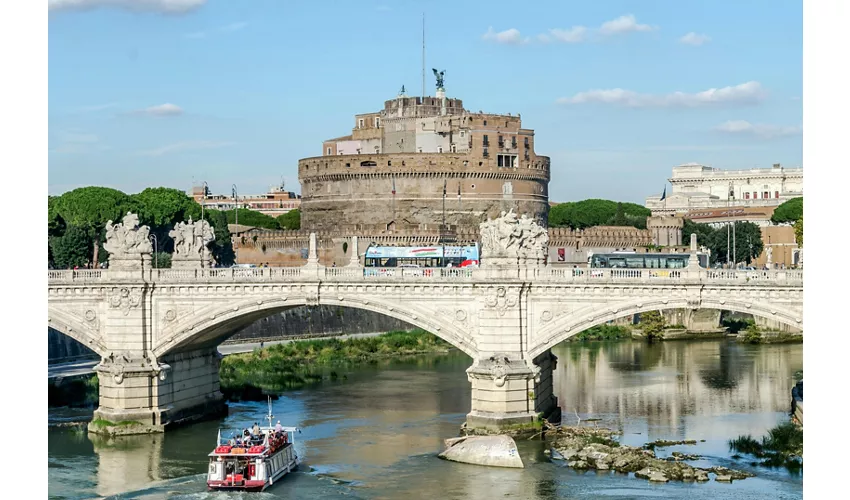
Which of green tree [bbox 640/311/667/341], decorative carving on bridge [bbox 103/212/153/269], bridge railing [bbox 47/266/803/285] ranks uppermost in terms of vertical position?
decorative carving on bridge [bbox 103/212/153/269]

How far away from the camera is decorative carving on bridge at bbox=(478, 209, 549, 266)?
33.9 meters

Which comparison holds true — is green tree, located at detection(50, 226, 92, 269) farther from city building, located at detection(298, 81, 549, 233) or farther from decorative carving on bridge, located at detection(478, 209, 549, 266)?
decorative carving on bridge, located at detection(478, 209, 549, 266)

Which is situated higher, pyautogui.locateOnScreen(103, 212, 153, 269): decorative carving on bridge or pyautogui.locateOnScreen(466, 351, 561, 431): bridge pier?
pyautogui.locateOnScreen(103, 212, 153, 269): decorative carving on bridge

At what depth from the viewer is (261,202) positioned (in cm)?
13525

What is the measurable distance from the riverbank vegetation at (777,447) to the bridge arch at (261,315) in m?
7.04

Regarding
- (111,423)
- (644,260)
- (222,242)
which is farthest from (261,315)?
(222,242)

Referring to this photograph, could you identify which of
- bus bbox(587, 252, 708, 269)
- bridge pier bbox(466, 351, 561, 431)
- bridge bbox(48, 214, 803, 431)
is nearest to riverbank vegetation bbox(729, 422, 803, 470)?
bridge bbox(48, 214, 803, 431)

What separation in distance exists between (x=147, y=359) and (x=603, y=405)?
13755 millimetres

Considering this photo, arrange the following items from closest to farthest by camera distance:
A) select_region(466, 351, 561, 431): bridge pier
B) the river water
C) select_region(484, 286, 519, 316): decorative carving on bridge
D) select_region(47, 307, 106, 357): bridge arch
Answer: the river water
select_region(466, 351, 561, 431): bridge pier
select_region(484, 286, 519, 316): decorative carving on bridge
select_region(47, 307, 106, 357): bridge arch

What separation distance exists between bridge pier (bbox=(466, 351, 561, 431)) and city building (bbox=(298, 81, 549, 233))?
135 ft
